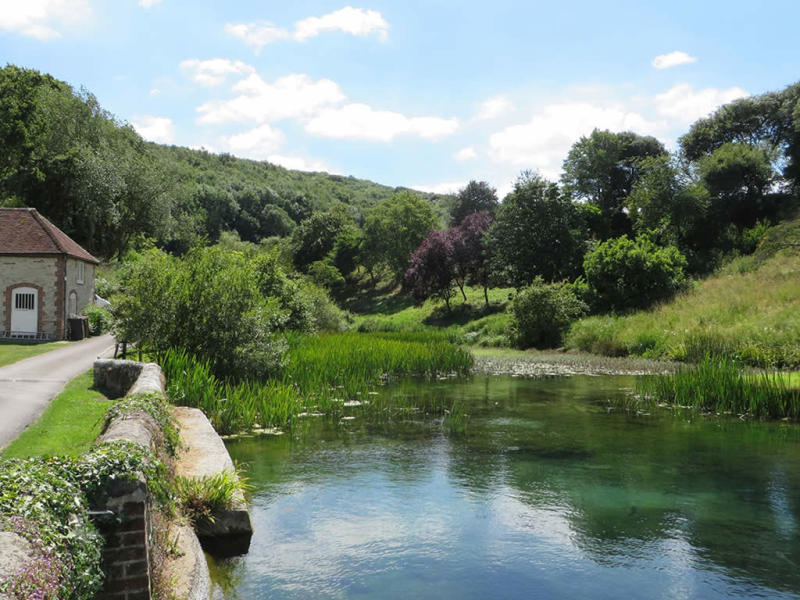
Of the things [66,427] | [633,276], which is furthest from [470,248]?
[66,427]

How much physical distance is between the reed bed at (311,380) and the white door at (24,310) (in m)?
13.3

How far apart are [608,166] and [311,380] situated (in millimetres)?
44140

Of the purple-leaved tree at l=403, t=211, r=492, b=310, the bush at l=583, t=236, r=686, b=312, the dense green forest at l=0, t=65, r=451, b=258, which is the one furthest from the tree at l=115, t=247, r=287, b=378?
the purple-leaved tree at l=403, t=211, r=492, b=310

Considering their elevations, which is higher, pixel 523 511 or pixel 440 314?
pixel 440 314

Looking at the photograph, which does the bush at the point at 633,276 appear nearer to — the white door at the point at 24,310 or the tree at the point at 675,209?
the tree at the point at 675,209

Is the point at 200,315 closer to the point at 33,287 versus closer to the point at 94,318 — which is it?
the point at 33,287

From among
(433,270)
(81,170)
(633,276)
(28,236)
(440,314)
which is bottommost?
(440,314)

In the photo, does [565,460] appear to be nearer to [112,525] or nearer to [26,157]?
[112,525]

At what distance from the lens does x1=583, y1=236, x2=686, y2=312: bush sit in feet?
112

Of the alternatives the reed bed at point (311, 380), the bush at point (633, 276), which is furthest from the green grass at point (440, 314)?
the reed bed at point (311, 380)

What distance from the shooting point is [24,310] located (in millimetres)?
28500

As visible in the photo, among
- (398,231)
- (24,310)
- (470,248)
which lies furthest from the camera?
(398,231)

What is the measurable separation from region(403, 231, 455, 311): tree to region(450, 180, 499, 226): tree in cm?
1683

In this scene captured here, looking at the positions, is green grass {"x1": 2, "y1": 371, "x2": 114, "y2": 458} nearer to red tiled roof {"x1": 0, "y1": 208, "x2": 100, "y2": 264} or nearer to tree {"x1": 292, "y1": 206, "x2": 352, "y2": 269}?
red tiled roof {"x1": 0, "y1": 208, "x2": 100, "y2": 264}
